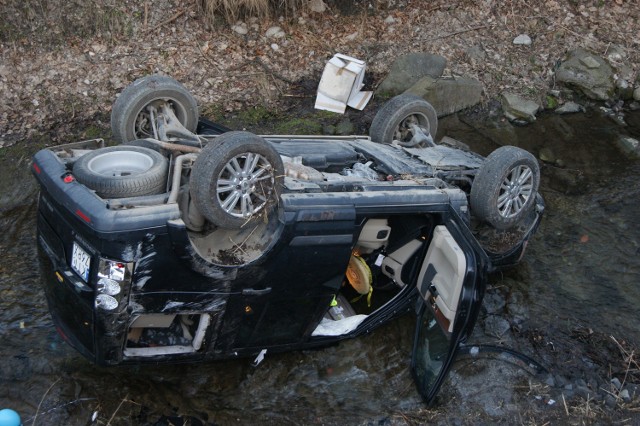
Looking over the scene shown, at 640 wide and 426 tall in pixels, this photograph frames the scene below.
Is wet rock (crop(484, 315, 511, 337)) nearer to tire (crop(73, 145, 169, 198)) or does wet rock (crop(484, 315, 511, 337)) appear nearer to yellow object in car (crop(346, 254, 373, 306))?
yellow object in car (crop(346, 254, 373, 306))

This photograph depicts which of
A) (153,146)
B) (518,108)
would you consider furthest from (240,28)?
(153,146)

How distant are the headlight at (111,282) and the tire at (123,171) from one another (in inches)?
19.0

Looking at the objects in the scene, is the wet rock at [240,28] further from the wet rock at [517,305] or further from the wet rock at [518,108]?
the wet rock at [517,305]

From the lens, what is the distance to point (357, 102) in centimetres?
835

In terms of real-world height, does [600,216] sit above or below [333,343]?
above

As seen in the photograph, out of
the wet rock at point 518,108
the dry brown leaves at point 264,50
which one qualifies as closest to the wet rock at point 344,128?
the dry brown leaves at point 264,50

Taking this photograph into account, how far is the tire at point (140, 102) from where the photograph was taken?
533cm

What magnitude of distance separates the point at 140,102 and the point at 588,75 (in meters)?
6.54

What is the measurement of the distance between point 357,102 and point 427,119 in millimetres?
2249

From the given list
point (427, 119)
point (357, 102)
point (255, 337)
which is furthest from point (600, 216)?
point (255, 337)

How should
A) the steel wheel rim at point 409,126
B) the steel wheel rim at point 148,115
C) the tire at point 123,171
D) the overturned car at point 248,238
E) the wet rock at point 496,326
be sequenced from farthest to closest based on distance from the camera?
the steel wheel rim at point 409,126 < the wet rock at point 496,326 < the steel wheel rim at point 148,115 < the tire at point 123,171 < the overturned car at point 248,238

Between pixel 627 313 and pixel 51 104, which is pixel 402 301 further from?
pixel 51 104

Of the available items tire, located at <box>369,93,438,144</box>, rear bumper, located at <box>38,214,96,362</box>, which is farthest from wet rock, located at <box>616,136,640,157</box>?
rear bumper, located at <box>38,214,96,362</box>

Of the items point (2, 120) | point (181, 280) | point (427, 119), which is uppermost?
point (427, 119)
